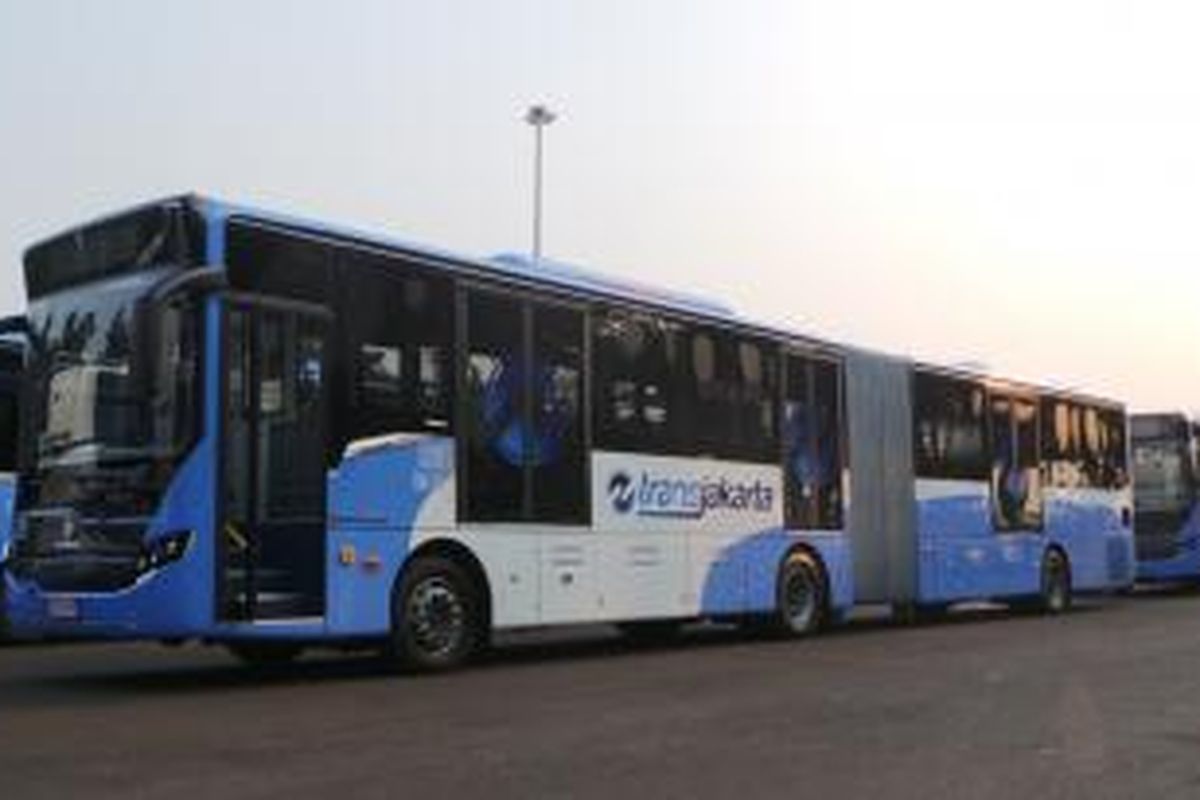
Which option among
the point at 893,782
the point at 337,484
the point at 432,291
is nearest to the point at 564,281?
the point at 432,291

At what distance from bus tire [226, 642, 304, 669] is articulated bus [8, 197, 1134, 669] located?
6 cm

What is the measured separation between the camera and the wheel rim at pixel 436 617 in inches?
643

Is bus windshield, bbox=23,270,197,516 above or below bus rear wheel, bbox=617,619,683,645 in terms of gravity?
above

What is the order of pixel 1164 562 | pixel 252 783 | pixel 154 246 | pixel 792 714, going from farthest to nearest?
pixel 1164 562
pixel 154 246
pixel 792 714
pixel 252 783

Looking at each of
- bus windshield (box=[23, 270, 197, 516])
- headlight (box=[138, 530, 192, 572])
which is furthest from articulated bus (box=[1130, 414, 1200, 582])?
headlight (box=[138, 530, 192, 572])

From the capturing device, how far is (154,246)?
49.3ft

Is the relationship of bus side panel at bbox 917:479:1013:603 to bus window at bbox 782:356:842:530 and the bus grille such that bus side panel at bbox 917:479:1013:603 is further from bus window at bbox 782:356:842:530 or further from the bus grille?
the bus grille

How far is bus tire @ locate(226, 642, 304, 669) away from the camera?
16.8 meters

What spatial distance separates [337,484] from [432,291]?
2.00 m

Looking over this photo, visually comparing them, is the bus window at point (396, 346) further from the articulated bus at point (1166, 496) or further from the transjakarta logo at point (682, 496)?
the articulated bus at point (1166, 496)

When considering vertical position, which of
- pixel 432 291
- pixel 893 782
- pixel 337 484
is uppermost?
pixel 432 291

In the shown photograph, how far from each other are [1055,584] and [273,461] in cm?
1689

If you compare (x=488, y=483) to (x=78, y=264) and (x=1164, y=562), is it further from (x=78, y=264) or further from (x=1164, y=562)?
(x=1164, y=562)

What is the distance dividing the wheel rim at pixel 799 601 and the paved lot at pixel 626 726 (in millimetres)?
2144
